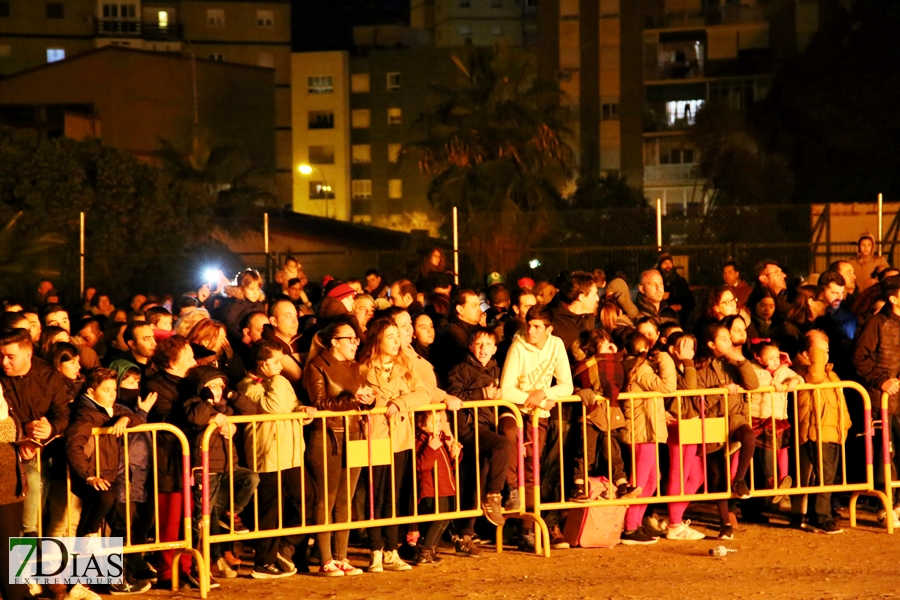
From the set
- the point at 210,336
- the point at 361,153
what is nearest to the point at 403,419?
the point at 210,336

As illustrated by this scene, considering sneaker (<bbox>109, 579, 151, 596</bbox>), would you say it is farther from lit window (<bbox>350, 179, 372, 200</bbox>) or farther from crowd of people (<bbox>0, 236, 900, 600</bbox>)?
lit window (<bbox>350, 179, 372, 200</bbox>)

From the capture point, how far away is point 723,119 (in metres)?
55.9

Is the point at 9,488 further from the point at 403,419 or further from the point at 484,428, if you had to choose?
the point at 484,428

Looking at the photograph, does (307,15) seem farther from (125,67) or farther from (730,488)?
(730,488)

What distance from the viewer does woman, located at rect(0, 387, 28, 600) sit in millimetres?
7926

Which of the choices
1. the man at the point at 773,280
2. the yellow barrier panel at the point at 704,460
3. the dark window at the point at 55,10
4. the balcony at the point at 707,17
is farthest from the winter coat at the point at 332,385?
the dark window at the point at 55,10

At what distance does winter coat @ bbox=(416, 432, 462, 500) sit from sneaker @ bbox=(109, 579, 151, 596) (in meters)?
2.10

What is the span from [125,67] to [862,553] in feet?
161

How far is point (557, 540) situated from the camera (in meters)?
10.3

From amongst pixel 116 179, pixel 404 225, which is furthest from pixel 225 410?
pixel 404 225

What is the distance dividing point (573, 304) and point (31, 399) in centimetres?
449

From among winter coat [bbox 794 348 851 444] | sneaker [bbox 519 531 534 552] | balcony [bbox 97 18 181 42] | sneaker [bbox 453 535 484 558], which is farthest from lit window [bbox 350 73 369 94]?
sneaker [bbox 453 535 484 558]

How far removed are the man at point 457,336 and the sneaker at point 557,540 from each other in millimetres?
1483

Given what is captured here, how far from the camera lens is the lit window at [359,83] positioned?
78375mm
